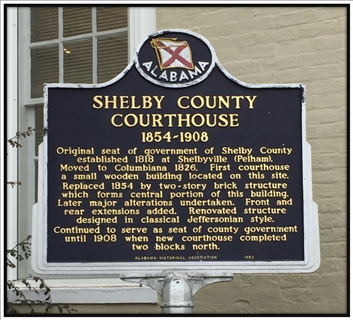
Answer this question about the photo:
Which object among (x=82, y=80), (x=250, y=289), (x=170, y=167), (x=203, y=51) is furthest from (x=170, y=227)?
(x=82, y=80)

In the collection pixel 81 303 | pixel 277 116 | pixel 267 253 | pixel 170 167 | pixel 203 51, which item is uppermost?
pixel 203 51

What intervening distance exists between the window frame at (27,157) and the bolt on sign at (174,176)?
1.53 metres

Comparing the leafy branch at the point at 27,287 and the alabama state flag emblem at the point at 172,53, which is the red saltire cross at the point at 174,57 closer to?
the alabama state flag emblem at the point at 172,53

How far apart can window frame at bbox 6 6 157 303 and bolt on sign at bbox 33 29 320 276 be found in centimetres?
153

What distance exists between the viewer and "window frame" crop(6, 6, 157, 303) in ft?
22.7

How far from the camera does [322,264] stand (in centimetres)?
661

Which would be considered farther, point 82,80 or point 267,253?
point 82,80

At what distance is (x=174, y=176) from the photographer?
5.41m

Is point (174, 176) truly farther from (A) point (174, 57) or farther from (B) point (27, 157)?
(B) point (27, 157)

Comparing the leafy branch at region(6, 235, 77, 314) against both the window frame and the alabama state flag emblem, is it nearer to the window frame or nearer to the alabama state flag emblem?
the window frame

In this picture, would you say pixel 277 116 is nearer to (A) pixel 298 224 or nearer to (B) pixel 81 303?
(A) pixel 298 224

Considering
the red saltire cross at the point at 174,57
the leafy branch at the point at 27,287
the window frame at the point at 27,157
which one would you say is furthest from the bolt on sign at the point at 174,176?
the window frame at the point at 27,157

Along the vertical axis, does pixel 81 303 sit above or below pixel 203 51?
below

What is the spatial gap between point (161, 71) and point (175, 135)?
0.47 metres
